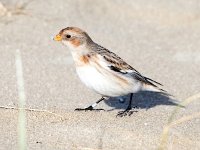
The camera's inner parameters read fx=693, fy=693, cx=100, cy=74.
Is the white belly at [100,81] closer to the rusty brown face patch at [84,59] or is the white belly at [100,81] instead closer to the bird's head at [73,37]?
the rusty brown face patch at [84,59]

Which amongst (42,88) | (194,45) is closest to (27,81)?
(42,88)

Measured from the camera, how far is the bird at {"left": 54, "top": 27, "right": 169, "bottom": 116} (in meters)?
6.40

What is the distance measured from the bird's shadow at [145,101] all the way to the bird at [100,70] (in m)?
0.31

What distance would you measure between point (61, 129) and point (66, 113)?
0.50 metres

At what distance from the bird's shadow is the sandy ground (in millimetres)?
11

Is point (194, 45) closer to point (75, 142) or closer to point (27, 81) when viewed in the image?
Result: point (27, 81)

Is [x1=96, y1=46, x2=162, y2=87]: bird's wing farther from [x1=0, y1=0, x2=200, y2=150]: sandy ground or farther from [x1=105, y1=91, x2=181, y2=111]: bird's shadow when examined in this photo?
Result: [x1=105, y1=91, x2=181, y2=111]: bird's shadow

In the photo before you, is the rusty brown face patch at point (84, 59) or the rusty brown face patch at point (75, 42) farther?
the rusty brown face patch at point (75, 42)

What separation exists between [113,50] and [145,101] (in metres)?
1.42

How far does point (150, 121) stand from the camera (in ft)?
21.1

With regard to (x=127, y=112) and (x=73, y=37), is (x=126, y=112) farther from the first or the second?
(x=73, y=37)

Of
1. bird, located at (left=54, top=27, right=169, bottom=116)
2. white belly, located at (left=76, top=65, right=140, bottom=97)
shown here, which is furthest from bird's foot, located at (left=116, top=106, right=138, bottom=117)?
white belly, located at (left=76, top=65, right=140, bottom=97)

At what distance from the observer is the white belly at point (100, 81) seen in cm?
637

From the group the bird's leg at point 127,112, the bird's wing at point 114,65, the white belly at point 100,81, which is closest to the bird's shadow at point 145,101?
the bird's leg at point 127,112
